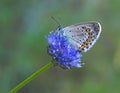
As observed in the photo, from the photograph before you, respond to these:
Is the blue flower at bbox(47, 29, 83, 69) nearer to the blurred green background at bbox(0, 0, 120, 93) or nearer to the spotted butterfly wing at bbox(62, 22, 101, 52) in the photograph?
the spotted butterfly wing at bbox(62, 22, 101, 52)

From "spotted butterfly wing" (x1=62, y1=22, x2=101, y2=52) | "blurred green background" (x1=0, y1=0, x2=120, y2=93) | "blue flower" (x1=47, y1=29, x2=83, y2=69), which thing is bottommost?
"blue flower" (x1=47, y1=29, x2=83, y2=69)

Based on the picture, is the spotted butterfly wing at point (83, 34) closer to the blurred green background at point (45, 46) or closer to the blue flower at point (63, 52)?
the blue flower at point (63, 52)

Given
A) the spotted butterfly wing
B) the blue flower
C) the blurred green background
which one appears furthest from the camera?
the blurred green background

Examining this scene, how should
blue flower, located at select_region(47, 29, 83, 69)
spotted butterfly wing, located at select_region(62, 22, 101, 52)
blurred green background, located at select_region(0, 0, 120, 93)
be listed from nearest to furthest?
blue flower, located at select_region(47, 29, 83, 69)
spotted butterfly wing, located at select_region(62, 22, 101, 52)
blurred green background, located at select_region(0, 0, 120, 93)

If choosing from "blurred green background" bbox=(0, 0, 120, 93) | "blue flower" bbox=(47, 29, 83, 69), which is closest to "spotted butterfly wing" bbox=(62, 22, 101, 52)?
"blue flower" bbox=(47, 29, 83, 69)

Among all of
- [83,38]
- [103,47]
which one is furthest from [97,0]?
[83,38]

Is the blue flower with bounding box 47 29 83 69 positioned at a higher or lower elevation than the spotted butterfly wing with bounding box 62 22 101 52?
lower
